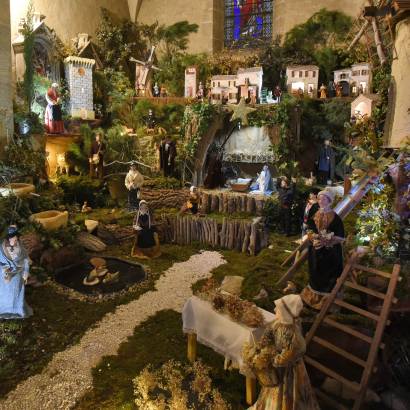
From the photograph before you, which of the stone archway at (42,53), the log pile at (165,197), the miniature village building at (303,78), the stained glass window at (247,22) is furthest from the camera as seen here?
the stained glass window at (247,22)

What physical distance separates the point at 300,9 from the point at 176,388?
15.9 m

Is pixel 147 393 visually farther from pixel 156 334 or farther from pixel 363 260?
pixel 363 260

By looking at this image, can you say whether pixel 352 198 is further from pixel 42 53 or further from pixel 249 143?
pixel 42 53

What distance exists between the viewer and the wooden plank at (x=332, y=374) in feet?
15.0

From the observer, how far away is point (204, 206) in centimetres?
1206

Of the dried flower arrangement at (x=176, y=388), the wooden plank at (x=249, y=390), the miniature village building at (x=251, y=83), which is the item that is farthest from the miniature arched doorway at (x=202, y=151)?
the wooden plank at (x=249, y=390)

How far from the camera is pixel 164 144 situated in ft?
45.3

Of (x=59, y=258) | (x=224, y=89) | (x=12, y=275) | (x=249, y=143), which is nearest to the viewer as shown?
(x=12, y=275)

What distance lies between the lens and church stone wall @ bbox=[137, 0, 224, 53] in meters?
18.3

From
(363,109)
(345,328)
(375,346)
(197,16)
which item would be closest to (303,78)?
(363,109)

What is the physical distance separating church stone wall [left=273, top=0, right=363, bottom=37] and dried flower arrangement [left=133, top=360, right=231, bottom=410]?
15077 mm

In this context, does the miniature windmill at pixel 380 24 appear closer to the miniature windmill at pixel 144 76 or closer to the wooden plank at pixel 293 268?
the wooden plank at pixel 293 268

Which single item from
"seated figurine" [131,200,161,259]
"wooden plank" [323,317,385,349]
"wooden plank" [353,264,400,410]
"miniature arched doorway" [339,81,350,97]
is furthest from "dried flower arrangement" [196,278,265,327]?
"miniature arched doorway" [339,81,350,97]

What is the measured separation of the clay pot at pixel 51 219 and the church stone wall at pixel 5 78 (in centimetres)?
352
